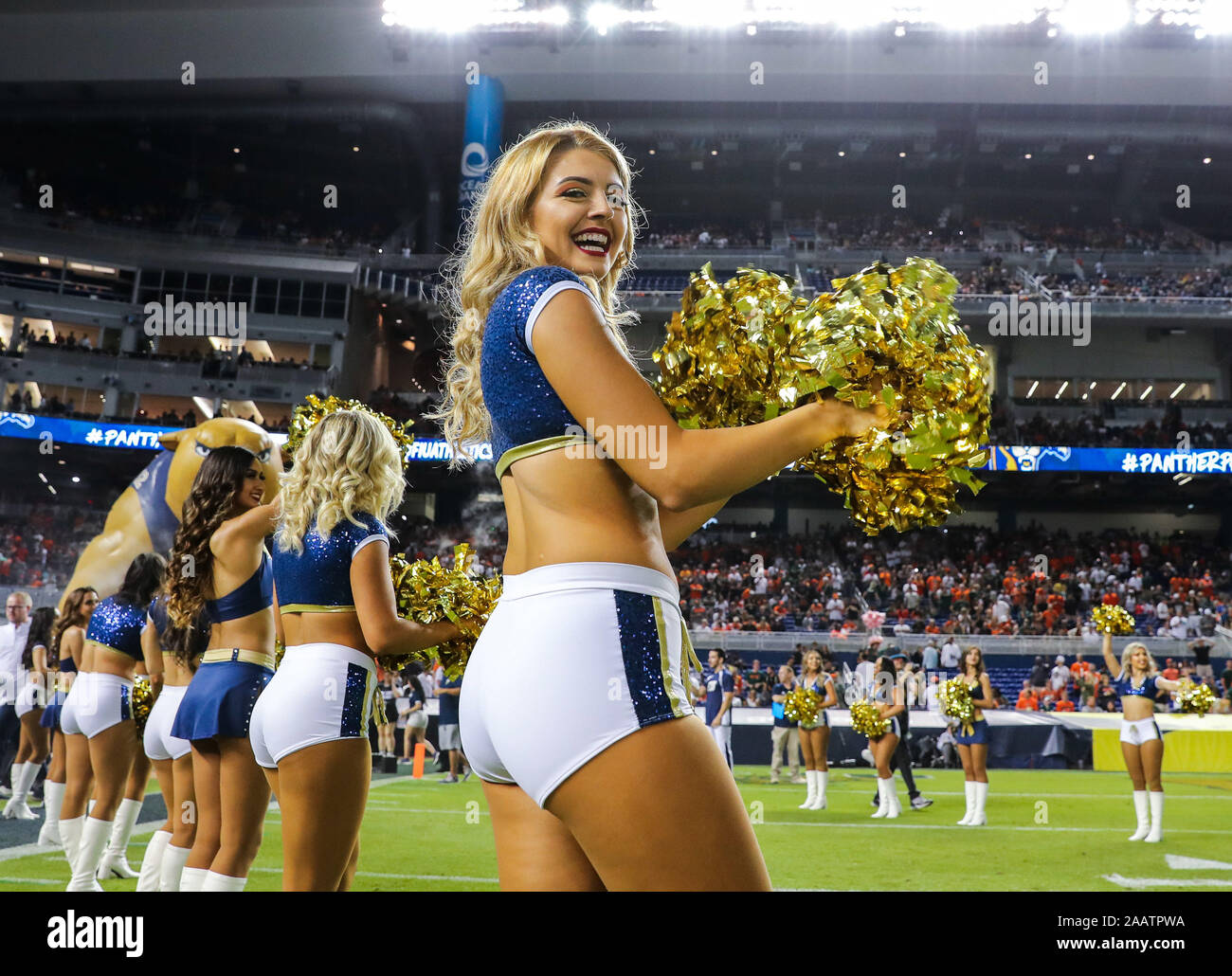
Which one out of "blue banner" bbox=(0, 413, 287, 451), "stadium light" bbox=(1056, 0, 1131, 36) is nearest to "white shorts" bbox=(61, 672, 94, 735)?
"blue banner" bbox=(0, 413, 287, 451)

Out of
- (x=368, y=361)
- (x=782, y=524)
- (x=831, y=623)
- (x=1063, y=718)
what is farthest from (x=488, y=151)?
(x=1063, y=718)

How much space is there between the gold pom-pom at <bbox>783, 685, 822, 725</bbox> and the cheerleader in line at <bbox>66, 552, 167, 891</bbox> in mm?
5669

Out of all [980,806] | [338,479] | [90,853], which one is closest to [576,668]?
[338,479]

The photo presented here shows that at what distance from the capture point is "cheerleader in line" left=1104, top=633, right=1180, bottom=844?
662 centimetres

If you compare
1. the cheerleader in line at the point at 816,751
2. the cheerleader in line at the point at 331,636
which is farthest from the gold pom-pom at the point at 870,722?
the cheerleader in line at the point at 331,636

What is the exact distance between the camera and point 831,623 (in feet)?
59.5

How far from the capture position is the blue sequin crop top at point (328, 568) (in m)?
2.31

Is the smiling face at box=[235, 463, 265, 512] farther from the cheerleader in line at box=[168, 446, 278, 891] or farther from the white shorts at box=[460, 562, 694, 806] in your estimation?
the white shorts at box=[460, 562, 694, 806]

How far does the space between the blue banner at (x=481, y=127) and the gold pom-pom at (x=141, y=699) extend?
1947cm

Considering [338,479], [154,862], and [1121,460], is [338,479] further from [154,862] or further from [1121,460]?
[1121,460]

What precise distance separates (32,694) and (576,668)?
710cm

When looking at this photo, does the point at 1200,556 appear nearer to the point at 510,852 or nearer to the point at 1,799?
the point at 1,799

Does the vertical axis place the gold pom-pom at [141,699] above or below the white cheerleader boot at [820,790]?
above

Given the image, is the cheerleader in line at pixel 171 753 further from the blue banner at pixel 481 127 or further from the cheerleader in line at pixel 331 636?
the blue banner at pixel 481 127
